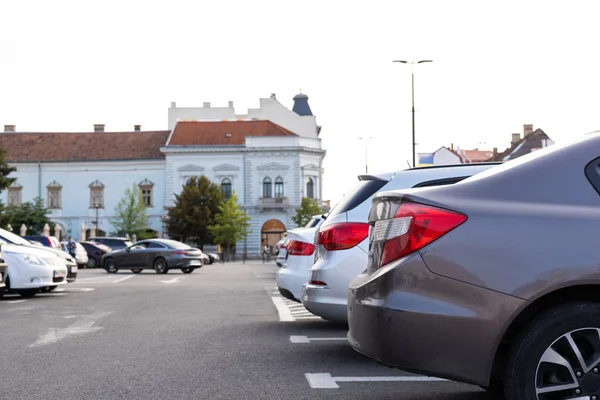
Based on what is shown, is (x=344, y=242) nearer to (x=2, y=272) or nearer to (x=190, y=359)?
(x=190, y=359)

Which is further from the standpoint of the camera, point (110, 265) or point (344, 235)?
point (110, 265)

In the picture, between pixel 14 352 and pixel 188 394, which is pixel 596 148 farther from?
pixel 14 352

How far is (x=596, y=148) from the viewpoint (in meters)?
5.46

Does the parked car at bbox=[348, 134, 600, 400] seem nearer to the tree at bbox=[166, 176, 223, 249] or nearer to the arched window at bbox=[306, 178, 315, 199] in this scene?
the tree at bbox=[166, 176, 223, 249]

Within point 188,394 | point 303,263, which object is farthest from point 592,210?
point 303,263

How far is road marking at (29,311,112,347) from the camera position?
11.0 meters

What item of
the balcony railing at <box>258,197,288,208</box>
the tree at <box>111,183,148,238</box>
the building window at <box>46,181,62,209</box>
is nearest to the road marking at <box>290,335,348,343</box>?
the tree at <box>111,183,148,238</box>

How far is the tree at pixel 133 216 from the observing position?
102 m

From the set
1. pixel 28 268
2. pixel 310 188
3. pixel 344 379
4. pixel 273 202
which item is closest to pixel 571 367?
pixel 344 379

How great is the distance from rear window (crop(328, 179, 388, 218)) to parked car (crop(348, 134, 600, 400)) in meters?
4.09

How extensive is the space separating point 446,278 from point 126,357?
485 cm

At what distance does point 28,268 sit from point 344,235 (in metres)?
10.8

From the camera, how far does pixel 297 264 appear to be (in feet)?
43.4

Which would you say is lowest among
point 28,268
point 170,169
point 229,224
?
point 28,268
